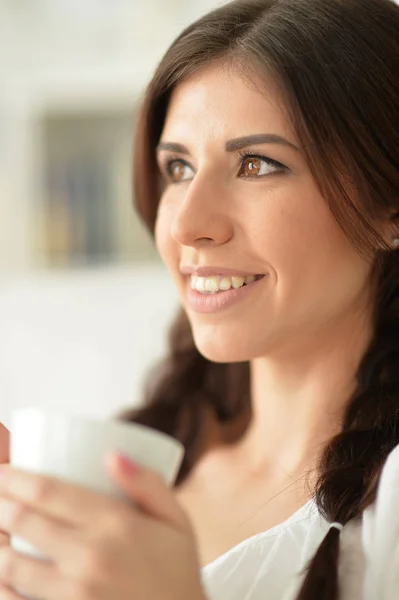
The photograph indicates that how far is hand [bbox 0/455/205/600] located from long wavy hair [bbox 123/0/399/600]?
1.09 ft

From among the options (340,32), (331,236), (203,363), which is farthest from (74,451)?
(203,363)

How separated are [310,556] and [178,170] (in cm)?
63

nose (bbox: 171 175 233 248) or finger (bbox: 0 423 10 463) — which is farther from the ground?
nose (bbox: 171 175 233 248)

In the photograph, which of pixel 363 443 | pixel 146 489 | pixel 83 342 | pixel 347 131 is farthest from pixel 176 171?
pixel 83 342

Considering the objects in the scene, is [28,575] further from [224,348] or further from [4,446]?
[224,348]

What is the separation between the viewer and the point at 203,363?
5.41 feet

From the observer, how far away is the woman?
0.99 meters

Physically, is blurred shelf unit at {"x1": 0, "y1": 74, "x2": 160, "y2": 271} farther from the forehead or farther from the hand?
the hand

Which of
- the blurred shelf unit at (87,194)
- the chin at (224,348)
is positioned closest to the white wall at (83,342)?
the blurred shelf unit at (87,194)

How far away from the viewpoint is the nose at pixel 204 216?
1.05m

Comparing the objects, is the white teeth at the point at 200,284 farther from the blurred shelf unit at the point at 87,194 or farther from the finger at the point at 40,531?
the blurred shelf unit at the point at 87,194

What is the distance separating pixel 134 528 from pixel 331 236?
562 mm

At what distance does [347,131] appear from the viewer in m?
1.02

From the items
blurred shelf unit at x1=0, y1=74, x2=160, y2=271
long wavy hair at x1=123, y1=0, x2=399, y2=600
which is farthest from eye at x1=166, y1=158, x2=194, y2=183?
blurred shelf unit at x1=0, y1=74, x2=160, y2=271
